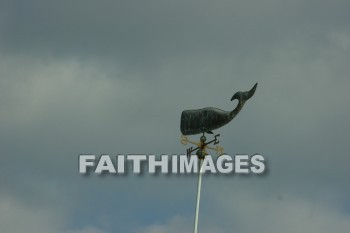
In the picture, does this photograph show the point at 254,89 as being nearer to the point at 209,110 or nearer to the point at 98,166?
the point at 209,110

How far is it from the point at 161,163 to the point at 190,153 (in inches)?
52.8

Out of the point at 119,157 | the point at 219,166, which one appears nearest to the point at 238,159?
the point at 219,166

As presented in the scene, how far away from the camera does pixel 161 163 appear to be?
145 ft

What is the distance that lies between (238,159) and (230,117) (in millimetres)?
1638

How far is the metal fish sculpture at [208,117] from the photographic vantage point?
4378cm

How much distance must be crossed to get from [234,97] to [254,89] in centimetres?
83

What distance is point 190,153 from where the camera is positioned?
4366 cm

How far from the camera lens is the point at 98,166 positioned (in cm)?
4466

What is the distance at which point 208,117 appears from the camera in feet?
144

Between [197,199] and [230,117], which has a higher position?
[230,117]

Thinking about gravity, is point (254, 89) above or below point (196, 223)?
above

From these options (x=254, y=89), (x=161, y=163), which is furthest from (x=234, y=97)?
(x=161, y=163)

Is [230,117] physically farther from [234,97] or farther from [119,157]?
[119,157]

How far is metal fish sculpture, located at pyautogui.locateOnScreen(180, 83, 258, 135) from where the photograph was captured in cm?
4378
